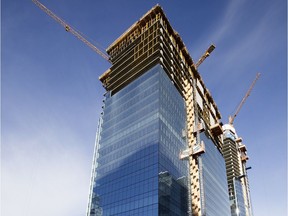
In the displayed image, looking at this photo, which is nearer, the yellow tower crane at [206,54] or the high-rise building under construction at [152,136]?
the high-rise building under construction at [152,136]

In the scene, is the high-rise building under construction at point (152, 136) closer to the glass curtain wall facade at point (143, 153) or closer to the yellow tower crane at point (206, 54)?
the glass curtain wall facade at point (143, 153)

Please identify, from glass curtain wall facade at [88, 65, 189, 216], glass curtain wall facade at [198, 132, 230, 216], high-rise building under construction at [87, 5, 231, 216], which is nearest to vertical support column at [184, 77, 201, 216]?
high-rise building under construction at [87, 5, 231, 216]

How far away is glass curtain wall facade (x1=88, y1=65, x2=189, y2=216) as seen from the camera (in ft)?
285

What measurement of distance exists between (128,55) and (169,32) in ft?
66.2

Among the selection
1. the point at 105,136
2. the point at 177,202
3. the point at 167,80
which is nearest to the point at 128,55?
the point at 167,80

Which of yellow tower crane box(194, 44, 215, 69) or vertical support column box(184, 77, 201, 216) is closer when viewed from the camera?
vertical support column box(184, 77, 201, 216)

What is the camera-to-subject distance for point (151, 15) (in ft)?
422

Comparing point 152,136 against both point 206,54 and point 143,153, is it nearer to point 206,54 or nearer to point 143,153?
point 143,153

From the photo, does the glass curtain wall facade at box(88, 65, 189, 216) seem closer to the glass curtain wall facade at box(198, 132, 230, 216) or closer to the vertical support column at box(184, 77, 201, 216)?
the vertical support column at box(184, 77, 201, 216)

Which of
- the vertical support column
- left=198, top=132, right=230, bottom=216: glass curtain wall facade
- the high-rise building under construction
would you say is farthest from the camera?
left=198, top=132, right=230, bottom=216: glass curtain wall facade

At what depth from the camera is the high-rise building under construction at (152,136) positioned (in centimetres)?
8969

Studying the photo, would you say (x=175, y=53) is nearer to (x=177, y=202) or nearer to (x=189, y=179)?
(x=189, y=179)

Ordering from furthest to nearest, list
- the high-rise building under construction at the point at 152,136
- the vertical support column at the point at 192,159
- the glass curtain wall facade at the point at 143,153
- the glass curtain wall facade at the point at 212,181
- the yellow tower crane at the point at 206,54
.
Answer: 1. the yellow tower crane at the point at 206,54
2. the glass curtain wall facade at the point at 212,181
3. the vertical support column at the point at 192,159
4. the high-rise building under construction at the point at 152,136
5. the glass curtain wall facade at the point at 143,153

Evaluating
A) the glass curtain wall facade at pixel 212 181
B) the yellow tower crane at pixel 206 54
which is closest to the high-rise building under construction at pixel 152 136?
the glass curtain wall facade at pixel 212 181
